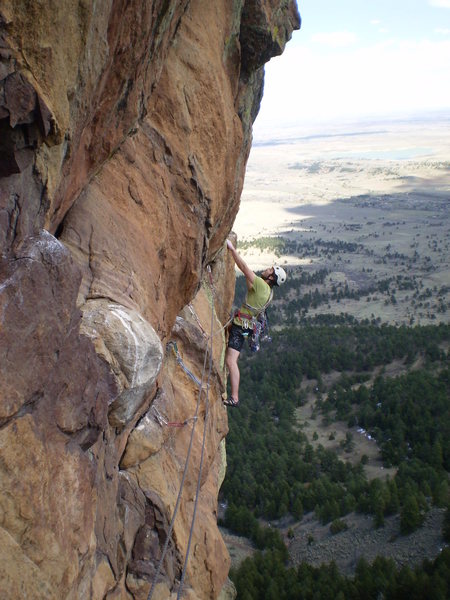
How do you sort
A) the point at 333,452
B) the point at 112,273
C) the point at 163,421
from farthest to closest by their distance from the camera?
the point at 333,452 < the point at 163,421 < the point at 112,273

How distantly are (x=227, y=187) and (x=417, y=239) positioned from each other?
120491mm

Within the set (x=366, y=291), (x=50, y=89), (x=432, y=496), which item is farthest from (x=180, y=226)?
(x=366, y=291)

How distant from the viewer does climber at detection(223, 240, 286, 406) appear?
11.4 metres

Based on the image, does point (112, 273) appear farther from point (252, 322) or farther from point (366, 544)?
point (366, 544)

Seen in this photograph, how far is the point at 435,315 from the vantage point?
71.7 m

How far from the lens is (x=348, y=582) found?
21719 millimetres

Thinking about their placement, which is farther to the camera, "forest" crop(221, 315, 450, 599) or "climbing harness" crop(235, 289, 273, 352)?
"forest" crop(221, 315, 450, 599)

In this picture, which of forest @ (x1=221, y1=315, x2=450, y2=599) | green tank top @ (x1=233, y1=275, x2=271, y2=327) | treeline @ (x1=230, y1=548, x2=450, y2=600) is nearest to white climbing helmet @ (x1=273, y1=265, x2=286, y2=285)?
green tank top @ (x1=233, y1=275, x2=271, y2=327)

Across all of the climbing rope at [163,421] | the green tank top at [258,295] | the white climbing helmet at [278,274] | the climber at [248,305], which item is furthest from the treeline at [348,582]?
the climbing rope at [163,421]

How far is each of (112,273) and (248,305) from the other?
17.9 ft

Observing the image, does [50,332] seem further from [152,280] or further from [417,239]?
[417,239]

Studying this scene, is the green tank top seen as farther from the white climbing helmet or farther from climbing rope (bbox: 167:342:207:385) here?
climbing rope (bbox: 167:342:207:385)

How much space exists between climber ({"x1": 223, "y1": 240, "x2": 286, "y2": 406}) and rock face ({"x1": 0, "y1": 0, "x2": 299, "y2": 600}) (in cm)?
66

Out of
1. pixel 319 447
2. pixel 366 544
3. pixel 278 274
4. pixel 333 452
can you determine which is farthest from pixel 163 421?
Answer: pixel 319 447
